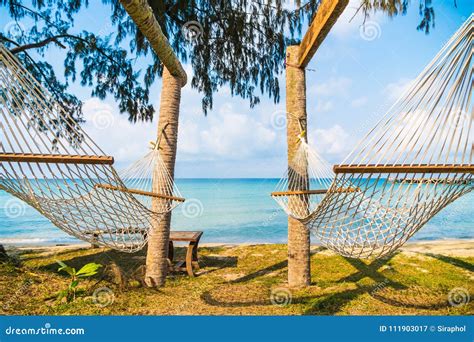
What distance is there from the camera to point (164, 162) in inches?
103

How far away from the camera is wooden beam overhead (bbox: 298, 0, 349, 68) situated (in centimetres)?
178

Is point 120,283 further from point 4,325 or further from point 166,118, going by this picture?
point 166,118

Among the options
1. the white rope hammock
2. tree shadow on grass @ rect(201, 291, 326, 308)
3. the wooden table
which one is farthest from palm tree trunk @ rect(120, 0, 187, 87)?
tree shadow on grass @ rect(201, 291, 326, 308)

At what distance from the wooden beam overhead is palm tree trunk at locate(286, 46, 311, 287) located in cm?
16

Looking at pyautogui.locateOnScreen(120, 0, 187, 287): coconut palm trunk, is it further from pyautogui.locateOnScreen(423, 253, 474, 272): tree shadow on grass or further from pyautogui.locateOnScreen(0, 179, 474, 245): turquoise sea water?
pyautogui.locateOnScreen(0, 179, 474, 245): turquoise sea water

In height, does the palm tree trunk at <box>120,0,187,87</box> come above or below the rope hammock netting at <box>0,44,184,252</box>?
above

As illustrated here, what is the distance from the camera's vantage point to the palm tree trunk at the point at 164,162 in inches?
104

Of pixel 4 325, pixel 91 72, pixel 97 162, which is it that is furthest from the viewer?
pixel 91 72

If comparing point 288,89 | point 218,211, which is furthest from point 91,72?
point 218,211

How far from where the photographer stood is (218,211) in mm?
18094

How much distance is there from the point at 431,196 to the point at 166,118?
1.94 metres

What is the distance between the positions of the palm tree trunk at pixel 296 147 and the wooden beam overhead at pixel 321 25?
6.4 inches

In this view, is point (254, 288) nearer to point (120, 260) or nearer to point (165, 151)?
point (165, 151)

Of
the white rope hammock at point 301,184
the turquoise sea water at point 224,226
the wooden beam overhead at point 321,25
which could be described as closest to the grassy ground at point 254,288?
the white rope hammock at point 301,184
